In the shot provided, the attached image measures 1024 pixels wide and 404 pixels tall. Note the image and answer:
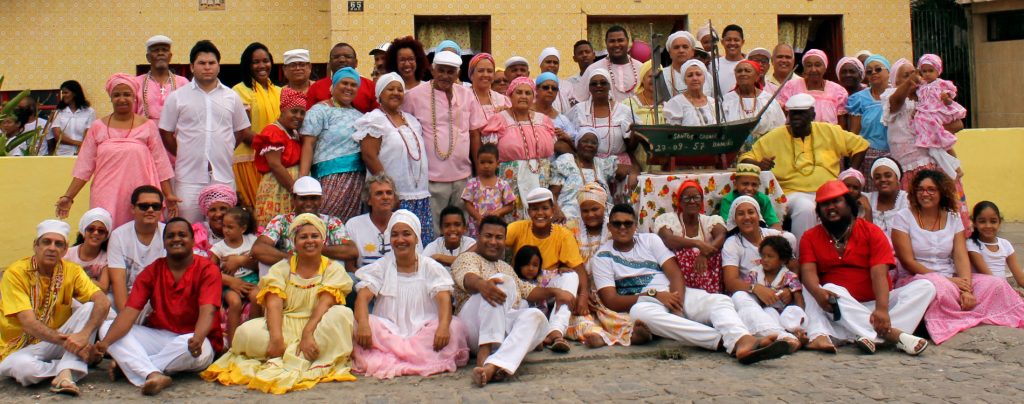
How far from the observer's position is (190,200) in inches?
296

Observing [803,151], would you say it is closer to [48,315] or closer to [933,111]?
[933,111]

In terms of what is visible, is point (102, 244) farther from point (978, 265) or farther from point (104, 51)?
point (104, 51)

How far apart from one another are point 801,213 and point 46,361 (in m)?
5.24

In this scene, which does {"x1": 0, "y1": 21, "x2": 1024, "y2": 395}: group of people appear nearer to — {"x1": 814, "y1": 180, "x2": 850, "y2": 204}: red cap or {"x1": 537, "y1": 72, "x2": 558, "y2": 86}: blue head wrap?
{"x1": 814, "y1": 180, "x2": 850, "y2": 204}: red cap

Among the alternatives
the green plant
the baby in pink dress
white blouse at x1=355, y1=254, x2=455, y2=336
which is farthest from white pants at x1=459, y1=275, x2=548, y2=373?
the green plant

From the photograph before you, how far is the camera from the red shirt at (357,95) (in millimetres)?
7754

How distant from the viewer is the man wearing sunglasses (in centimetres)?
643

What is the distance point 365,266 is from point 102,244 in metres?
1.70

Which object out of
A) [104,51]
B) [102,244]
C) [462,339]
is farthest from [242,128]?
[104,51]

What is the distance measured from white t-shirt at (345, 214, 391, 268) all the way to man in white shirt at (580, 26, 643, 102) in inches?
117

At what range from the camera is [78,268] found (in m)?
6.12

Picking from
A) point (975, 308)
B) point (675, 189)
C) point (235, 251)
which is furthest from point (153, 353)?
point (975, 308)

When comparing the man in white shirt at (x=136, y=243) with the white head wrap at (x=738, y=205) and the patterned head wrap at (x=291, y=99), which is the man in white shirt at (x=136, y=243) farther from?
the white head wrap at (x=738, y=205)

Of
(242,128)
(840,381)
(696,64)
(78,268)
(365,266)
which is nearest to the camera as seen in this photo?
(840,381)
